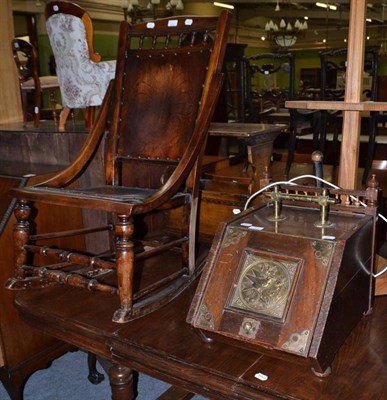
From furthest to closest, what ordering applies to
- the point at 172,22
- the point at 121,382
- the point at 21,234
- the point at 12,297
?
1. the point at 12,297
2. the point at 172,22
3. the point at 21,234
4. the point at 121,382

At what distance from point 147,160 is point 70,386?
0.99m

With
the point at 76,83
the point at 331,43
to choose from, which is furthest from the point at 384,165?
the point at 331,43

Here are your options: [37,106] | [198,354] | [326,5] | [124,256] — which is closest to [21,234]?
[124,256]

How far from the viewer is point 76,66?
2432 mm

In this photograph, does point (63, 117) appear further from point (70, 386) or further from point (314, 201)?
point (314, 201)

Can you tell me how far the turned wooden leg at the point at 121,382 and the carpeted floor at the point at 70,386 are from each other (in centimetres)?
60

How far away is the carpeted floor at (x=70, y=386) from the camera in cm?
179

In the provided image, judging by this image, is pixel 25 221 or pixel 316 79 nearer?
pixel 25 221

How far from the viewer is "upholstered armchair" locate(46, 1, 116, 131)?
7.66 ft

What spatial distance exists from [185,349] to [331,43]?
440 inches

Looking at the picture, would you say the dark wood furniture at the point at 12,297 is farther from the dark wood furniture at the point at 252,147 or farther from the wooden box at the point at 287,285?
the wooden box at the point at 287,285

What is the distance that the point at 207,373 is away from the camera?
100 centimetres

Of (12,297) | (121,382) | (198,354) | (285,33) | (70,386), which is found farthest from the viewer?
(285,33)

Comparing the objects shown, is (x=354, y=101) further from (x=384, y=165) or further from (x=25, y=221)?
(x=384, y=165)
